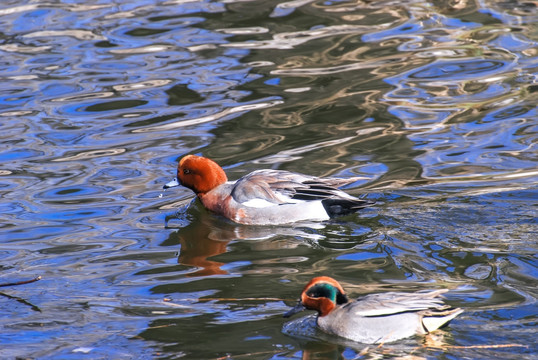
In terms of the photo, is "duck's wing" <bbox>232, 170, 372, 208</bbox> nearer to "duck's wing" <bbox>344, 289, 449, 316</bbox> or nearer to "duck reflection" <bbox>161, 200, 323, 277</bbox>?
"duck reflection" <bbox>161, 200, 323, 277</bbox>

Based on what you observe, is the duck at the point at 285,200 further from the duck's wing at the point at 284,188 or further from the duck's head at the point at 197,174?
the duck's head at the point at 197,174

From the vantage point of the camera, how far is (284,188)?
833 cm

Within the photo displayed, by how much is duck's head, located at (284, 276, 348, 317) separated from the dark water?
0.18 metres

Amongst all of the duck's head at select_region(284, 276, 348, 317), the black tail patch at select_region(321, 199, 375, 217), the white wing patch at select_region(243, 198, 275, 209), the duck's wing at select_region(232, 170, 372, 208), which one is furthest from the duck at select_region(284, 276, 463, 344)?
the white wing patch at select_region(243, 198, 275, 209)

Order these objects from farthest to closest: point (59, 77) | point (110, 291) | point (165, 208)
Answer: point (59, 77) < point (165, 208) < point (110, 291)

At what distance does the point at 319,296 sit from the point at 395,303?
51cm

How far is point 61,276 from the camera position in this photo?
703cm

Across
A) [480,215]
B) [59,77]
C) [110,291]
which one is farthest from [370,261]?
[59,77]

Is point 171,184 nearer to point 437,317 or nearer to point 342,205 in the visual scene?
point 342,205

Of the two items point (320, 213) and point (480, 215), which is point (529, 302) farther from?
point (320, 213)

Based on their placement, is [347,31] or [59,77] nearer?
[59,77]

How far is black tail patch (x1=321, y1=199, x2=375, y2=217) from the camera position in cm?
802

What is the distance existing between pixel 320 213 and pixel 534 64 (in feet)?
16.9

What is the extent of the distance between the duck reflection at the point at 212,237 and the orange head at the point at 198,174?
24cm
